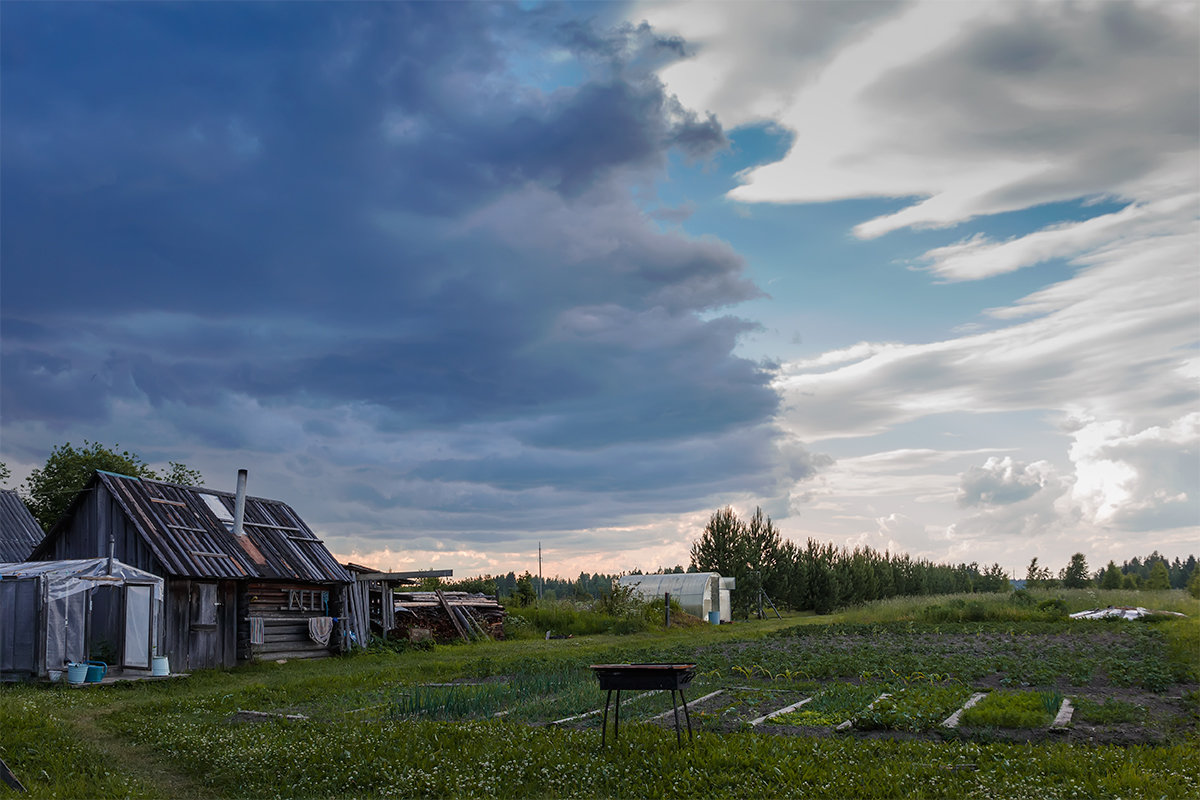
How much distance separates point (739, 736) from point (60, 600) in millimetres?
19535

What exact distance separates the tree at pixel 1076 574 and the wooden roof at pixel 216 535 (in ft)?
219

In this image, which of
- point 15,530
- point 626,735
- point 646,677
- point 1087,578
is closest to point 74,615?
point 626,735

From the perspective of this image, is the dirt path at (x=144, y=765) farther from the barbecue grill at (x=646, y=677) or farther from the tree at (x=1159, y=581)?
the tree at (x=1159, y=581)

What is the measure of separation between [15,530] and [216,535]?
19.0 meters

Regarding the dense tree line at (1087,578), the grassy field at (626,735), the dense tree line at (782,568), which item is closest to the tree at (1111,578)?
the dense tree line at (1087,578)

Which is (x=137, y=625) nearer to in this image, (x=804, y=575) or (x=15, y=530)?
(x=15, y=530)

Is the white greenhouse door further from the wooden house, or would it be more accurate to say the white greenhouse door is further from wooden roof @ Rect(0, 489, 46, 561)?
wooden roof @ Rect(0, 489, 46, 561)

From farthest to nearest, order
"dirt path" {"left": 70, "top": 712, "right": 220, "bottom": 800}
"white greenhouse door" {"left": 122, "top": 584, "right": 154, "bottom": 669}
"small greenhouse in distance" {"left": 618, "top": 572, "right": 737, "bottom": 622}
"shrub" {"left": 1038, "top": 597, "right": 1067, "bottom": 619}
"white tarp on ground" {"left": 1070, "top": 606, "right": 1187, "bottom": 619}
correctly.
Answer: "small greenhouse in distance" {"left": 618, "top": 572, "right": 737, "bottom": 622}, "shrub" {"left": 1038, "top": 597, "right": 1067, "bottom": 619}, "white tarp on ground" {"left": 1070, "top": 606, "right": 1187, "bottom": 619}, "white greenhouse door" {"left": 122, "top": 584, "right": 154, "bottom": 669}, "dirt path" {"left": 70, "top": 712, "right": 220, "bottom": 800}

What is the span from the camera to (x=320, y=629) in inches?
1236

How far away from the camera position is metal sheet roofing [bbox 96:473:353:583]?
27016 millimetres

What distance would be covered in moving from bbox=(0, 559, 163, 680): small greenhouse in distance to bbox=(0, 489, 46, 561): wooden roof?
16676 mm

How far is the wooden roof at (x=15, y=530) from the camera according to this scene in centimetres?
3944

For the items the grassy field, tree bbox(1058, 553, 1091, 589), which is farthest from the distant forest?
the grassy field

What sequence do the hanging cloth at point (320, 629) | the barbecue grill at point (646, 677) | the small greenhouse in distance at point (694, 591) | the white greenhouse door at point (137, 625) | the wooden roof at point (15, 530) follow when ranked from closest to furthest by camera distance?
the barbecue grill at point (646, 677), the white greenhouse door at point (137, 625), the hanging cloth at point (320, 629), the wooden roof at point (15, 530), the small greenhouse in distance at point (694, 591)
